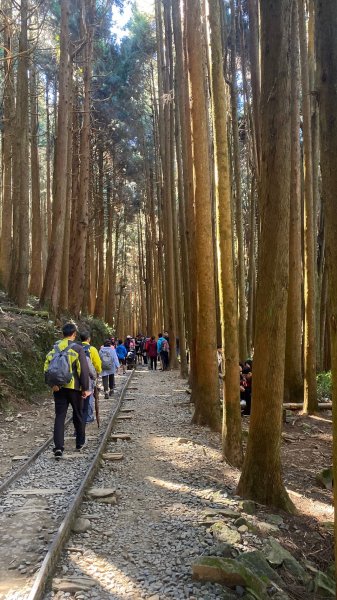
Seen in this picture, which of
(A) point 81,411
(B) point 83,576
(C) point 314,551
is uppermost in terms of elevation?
(A) point 81,411

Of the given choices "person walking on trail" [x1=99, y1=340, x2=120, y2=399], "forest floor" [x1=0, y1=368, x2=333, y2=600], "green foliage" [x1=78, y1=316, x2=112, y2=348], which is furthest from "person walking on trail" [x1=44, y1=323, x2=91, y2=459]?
"green foliage" [x1=78, y1=316, x2=112, y2=348]

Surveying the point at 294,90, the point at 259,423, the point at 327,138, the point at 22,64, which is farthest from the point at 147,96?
the point at 327,138

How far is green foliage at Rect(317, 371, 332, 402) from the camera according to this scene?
13.7 m

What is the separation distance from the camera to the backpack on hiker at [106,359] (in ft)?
44.9

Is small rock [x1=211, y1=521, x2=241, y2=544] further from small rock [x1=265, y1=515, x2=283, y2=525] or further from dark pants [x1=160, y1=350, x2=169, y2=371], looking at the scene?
dark pants [x1=160, y1=350, x2=169, y2=371]

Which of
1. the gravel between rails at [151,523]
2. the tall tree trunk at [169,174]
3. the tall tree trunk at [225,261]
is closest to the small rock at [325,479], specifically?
the tall tree trunk at [225,261]

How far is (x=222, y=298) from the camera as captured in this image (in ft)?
24.6

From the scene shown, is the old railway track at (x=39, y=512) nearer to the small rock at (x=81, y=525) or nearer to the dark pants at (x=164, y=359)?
the small rock at (x=81, y=525)

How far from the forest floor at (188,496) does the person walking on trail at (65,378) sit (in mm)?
845

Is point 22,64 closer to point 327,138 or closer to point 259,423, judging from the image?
point 259,423

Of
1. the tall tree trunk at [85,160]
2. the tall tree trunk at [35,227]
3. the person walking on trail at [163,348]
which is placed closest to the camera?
the tall tree trunk at [85,160]

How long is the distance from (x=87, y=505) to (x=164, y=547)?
126cm

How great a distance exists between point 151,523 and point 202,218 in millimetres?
5483

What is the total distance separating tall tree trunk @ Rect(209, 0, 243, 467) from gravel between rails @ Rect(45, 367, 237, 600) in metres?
0.60
